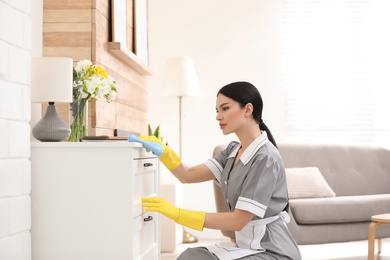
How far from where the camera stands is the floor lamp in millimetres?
4836

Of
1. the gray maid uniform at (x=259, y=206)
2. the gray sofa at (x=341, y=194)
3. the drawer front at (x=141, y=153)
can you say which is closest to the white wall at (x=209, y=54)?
the gray sofa at (x=341, y=194)

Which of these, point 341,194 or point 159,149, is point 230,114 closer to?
point 159,149

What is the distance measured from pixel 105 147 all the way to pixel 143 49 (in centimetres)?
229

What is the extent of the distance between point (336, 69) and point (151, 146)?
3.70 meters

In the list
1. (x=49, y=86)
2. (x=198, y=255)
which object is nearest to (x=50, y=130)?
(x=49, y=86)

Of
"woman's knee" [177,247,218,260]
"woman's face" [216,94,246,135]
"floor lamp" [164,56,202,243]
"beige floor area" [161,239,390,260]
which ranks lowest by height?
"beige floor area" [161,239,390,260]

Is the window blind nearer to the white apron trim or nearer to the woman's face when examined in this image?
the woman's face

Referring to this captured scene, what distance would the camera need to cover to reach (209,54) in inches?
210

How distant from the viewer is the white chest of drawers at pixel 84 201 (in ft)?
6.33

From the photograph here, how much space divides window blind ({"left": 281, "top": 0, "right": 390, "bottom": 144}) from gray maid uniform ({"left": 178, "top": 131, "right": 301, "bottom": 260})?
342 cm

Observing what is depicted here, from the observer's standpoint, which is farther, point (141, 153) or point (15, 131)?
point (141, 153)

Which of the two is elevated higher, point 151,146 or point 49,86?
point 49,86

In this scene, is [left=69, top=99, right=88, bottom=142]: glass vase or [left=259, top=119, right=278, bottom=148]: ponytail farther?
[left=69, top=99, right=88, bottom=142]: glass vase

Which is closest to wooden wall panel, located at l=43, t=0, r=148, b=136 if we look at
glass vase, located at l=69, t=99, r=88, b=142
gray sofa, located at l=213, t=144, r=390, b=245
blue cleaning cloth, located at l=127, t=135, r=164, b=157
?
glass vase, located at l=69, t=99, r=88, b=142
